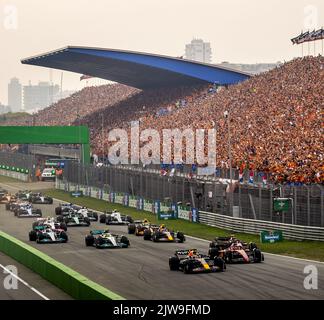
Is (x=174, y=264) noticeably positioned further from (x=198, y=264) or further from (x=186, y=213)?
(x=186, y=213)

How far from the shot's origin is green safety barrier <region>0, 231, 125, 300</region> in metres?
21.9

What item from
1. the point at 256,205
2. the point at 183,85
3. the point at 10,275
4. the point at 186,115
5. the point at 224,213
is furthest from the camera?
the point at 183,85

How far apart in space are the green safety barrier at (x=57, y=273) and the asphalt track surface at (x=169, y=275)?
142cm

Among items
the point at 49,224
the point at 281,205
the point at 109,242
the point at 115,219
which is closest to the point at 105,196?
the point at 115,219

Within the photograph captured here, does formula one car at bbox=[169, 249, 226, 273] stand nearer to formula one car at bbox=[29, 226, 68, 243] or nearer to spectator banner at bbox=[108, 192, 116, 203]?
formula one car at bbox=[29, 226, 68, 243]

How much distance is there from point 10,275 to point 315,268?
33.6 ft

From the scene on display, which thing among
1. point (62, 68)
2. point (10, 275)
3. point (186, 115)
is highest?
point (62, 68)

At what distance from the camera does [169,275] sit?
29.2 metres

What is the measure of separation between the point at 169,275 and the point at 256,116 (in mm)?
39210

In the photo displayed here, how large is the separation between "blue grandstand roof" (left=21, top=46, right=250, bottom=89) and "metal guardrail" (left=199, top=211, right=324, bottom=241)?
5556 cm

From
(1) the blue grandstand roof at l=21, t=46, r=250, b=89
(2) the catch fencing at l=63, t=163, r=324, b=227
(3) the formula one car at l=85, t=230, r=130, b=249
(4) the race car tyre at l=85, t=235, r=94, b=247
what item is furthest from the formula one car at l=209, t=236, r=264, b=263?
(1) the blue grandstand roof at l=21, t=46, r=250, b=89

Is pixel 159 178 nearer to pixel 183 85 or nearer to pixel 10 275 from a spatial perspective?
pixel 10 275
